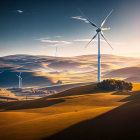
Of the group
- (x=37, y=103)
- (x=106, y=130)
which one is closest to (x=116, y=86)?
(x=37, y=103)

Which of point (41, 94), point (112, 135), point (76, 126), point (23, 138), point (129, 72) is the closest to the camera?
point (112, 135)

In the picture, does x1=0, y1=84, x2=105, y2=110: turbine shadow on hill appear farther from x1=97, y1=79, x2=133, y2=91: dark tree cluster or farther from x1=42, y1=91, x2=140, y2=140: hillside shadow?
x1=42, y1=91, x2=140, y2=140: hillside shadow

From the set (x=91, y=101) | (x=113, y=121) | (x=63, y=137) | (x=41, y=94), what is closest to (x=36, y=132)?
(x=63, y=137)

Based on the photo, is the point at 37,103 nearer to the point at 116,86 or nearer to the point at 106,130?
the point at 116,86

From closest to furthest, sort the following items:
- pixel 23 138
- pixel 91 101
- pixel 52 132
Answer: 1. pixel 23 138
2. pixel 52 132
3. pixel 91 101

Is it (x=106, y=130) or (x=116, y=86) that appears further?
(x=116, y=86)

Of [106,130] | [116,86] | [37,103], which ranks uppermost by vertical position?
[116,86]

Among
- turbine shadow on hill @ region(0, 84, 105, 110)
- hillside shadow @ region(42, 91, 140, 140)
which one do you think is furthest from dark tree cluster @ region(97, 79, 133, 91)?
hillside shadow @ region(42, 91, 140, 140)

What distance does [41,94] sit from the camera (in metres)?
120

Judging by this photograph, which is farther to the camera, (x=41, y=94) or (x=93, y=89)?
(x=41, y=94)

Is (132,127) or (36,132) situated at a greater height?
(132,127)

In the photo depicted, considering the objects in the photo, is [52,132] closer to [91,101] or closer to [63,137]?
[63,137]

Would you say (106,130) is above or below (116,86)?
below

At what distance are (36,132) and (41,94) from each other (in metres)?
107
